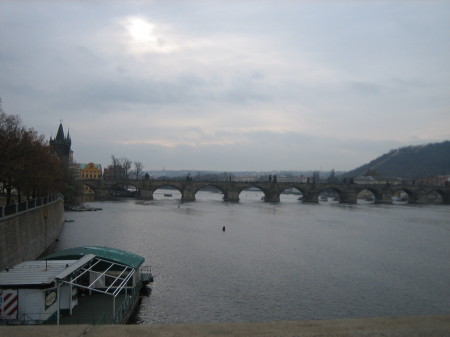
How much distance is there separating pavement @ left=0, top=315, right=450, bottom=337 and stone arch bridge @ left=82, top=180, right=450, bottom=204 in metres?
93.5

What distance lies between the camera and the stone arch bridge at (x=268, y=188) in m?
104

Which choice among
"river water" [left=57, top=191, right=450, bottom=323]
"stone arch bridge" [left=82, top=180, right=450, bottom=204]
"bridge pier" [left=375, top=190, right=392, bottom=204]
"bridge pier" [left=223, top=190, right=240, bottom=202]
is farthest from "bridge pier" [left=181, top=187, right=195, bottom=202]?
"bridge pier" [left=375, top=190, right=392, bottom=204]

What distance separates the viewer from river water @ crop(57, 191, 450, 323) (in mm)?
21750

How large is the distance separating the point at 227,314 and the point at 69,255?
825 centimetres

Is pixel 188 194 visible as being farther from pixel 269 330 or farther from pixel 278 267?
pixel 269 330

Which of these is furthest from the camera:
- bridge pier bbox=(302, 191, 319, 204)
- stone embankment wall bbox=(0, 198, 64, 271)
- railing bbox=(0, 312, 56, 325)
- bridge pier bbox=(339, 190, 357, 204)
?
bridge pier bbox=(339, 190, 357, 204)

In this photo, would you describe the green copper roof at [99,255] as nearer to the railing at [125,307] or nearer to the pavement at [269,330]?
the railing at [125,307]

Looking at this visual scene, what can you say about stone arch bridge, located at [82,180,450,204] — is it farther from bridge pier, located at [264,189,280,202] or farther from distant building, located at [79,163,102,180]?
distant building, located at [79,163,102,180]

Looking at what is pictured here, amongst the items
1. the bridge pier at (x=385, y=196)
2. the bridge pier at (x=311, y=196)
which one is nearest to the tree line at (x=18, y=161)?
the bridge pier at (x=311, y=196)

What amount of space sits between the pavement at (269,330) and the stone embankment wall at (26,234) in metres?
15.9

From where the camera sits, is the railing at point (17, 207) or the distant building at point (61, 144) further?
the distant building at point (61, 144)

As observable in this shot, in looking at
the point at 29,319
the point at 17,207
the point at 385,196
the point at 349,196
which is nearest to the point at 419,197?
the point at 385,196

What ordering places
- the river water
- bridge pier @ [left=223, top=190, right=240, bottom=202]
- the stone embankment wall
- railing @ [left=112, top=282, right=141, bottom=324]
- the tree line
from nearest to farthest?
railing @ [left=112, top=282, right=141, bottom=324] → the river water → the stone embankment wall → the tree line → bridge pier @ [left=223, top=190, right=240, bottom=202]

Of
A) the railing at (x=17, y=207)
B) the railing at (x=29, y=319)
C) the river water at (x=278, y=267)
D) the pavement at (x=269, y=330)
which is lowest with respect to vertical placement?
the river water at (x=278, y=267)
